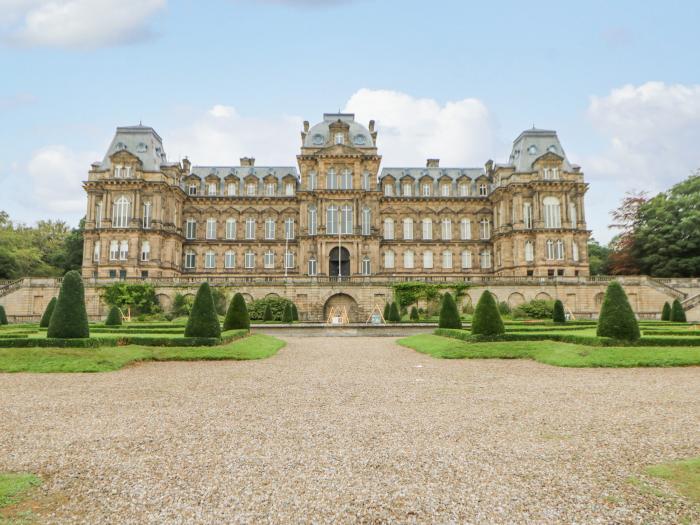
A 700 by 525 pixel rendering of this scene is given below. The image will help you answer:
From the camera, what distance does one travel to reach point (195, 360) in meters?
17.0

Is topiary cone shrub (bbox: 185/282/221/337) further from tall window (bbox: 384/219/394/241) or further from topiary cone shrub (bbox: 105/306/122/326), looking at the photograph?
tall window (bbox: 384/219/394/241)

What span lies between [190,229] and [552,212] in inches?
1581

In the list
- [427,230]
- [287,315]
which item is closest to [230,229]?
[287,315]

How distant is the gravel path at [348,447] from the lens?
4.77 metres

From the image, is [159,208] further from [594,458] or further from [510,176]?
[594,458]

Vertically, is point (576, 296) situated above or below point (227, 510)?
above

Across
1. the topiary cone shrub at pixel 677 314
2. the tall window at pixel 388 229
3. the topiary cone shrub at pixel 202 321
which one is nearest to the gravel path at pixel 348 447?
the topiary cone shrub at pixel 202 321

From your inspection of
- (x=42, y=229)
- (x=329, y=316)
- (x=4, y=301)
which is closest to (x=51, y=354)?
(x=329, y=316)

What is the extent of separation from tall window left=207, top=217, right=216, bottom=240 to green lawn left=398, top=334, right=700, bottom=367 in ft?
135

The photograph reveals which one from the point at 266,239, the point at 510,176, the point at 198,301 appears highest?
the point at 510,176

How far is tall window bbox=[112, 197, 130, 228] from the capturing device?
162 feet

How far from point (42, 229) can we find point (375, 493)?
243ft

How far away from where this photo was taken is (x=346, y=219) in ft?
170

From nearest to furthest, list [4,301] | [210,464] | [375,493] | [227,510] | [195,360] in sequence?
1. [227,510]
2. [375,493]
3. [210,464]
4. [195,360]
5. [4,301]
